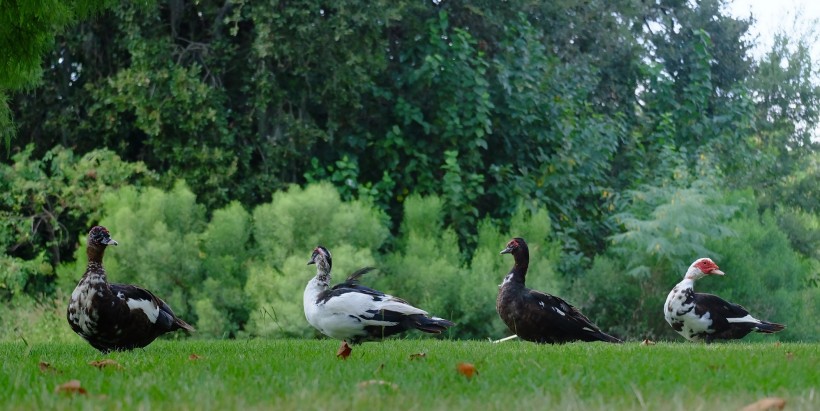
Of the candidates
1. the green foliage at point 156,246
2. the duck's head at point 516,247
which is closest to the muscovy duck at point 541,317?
the duck's head at point 516,247

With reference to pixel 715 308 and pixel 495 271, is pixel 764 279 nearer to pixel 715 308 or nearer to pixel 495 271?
pixel 495 271

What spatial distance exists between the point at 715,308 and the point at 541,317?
2252mm

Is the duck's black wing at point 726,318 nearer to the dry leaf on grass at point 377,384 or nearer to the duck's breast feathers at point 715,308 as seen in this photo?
the duck's breast feathers at point 715,308

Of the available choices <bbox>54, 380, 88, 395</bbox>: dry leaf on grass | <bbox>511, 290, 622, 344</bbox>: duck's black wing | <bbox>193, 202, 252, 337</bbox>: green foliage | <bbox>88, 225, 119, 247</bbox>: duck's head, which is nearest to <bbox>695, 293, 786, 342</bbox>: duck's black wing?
<bbox>511, 290, 622, 344</bbox>: duck's black wing

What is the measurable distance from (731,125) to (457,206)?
1033cm

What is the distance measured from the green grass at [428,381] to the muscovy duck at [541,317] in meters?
2.04

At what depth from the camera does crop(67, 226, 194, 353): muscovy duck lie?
29.0ft

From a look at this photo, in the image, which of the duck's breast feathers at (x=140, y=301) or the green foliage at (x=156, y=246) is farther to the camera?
the green foliage at (x=156, y=246)

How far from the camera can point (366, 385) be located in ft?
19.8

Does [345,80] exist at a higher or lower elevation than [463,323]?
higher

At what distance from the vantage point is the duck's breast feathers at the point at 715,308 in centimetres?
1170

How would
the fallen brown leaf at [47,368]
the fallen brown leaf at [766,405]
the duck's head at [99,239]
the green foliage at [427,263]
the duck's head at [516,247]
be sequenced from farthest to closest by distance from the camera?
1. the green foliage at [427,263]
2. the duck's head at [516,247]
3. the duck's head at [99,239]
4. the fallen brown leaf at [47,368]
5. the fallen brown leaf at [766,405]

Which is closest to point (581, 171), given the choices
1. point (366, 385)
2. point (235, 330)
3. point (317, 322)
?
point (235, 330)

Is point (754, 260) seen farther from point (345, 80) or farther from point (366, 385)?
point (366, 385)
